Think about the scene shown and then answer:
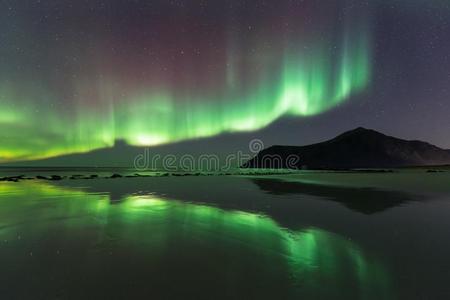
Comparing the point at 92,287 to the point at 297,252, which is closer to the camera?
the point at 92,287

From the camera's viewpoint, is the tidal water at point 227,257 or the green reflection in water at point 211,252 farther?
the green reflection in water at point 211,252

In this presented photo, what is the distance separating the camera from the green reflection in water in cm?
520

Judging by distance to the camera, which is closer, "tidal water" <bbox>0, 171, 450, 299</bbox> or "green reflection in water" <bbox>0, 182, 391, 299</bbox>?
"tidal water" <bbox>0, 171, 450, 299</bbox>

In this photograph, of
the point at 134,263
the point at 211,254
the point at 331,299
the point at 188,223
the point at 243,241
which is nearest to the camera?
the point at 331,299

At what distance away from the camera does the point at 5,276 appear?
5531 millimetres

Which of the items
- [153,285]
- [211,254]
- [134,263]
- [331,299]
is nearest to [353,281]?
[331,299]

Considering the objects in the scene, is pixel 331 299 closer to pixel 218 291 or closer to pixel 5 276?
pixel 218 291

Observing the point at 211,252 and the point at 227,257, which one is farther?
the point at 211,252

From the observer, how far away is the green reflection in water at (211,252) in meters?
5.20

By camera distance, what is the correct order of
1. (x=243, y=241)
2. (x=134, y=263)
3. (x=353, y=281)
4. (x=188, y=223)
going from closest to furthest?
(x=353, y=281)
(x=134, y=263)
(x=243, y=241)
(x=188, y=223)

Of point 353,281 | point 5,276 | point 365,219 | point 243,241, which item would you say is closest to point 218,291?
point 353,281

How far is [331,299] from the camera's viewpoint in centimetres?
445

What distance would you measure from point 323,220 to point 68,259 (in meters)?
9.87

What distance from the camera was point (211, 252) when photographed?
716 centimetres
